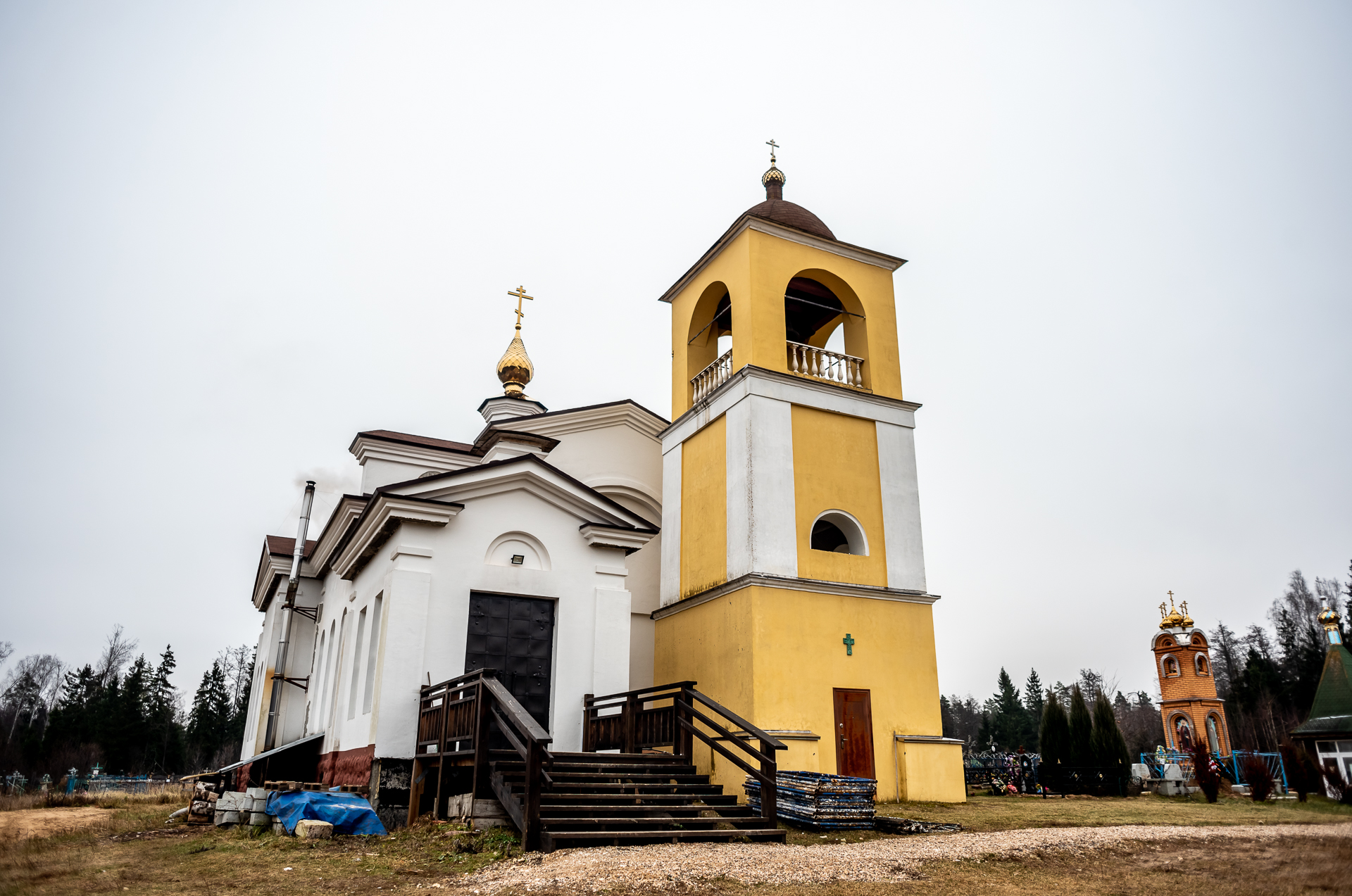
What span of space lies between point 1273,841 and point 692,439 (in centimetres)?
1291

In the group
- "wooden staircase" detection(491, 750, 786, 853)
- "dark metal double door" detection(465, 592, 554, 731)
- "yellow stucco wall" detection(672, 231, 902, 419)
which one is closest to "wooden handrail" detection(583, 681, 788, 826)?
"wooden staircase" detection(491, 750, 786, 853)

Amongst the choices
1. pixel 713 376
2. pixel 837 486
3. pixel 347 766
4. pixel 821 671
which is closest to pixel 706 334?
pixel 713 376

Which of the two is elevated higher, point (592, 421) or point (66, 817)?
point (592, 421)

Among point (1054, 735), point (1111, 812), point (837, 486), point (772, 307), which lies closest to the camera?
point (1111, 812)

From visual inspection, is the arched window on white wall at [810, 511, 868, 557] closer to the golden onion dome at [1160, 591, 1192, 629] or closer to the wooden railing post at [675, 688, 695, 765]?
the wooden railing post at [675, 688, 695, 765]

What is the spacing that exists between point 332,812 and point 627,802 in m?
3.64

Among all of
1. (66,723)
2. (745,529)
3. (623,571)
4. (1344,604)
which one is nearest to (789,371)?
(745,529)

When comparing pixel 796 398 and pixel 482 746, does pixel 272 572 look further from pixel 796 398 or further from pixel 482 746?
pixel 482 746

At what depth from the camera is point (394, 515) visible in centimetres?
1325

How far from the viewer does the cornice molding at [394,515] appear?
13250 mm

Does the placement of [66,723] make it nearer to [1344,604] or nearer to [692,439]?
[692,439]

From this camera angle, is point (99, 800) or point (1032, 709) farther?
point (1032, 709)

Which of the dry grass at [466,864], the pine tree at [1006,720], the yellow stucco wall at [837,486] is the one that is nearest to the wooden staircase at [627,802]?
the dry grass at [466,864]

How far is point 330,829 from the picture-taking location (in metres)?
10.8
